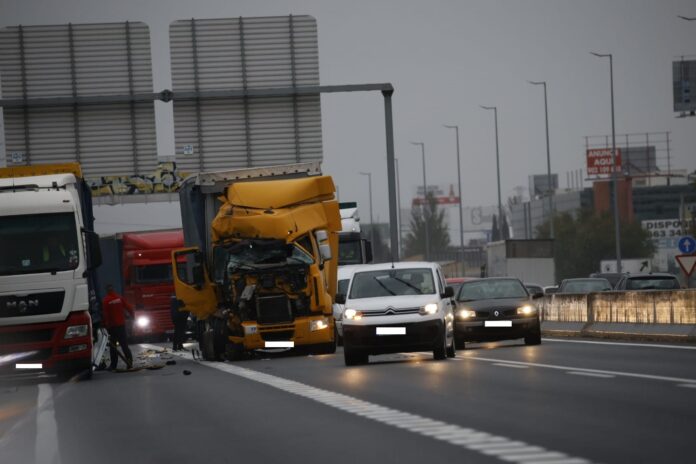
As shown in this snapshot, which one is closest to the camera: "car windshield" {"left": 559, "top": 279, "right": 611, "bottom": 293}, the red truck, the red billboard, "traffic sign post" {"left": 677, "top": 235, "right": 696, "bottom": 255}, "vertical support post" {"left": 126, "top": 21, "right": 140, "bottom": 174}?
"vertical support post" {"left": 126, "top": 21, "right": 140, "bottom": 174}

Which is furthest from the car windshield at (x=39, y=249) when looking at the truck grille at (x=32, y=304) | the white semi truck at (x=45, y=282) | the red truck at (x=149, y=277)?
the red truck at (x=149, y=277)

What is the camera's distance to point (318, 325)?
108ft

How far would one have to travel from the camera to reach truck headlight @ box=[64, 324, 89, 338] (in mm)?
27828

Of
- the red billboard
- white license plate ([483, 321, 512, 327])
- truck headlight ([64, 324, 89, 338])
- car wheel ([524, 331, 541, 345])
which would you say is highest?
the red billboard

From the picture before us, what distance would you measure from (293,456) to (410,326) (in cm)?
1509

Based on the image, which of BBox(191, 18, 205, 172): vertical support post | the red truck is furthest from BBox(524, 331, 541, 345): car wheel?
the red truck

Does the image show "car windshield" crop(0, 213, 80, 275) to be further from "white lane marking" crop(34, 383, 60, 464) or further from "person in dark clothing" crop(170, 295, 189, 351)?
"person in dark clothing" crop(170, 295, 189, 351)

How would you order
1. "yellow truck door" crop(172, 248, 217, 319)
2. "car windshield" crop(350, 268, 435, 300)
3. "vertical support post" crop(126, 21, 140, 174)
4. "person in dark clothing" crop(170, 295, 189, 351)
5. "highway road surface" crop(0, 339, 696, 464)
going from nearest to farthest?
"highway road surface" crop(0, 339, 696, 464), "car windshield" crop(350, 268, 435, 300), "yellow truck door" crop(172, 248, 217, 319), "vertical support post" crop(126, 21, 140, 174), "person in dark clothing" crop(170, 295, 189, 351)

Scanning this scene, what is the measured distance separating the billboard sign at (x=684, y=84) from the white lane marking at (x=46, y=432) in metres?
108

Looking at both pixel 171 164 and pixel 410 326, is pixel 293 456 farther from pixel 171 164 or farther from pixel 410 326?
pixel 171 164

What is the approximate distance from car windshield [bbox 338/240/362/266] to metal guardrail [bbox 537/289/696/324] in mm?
6450

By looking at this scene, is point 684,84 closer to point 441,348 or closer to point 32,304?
point 441,348

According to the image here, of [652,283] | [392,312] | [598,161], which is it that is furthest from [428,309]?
[598,161]

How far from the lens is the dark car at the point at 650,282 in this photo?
3978 centimetres
